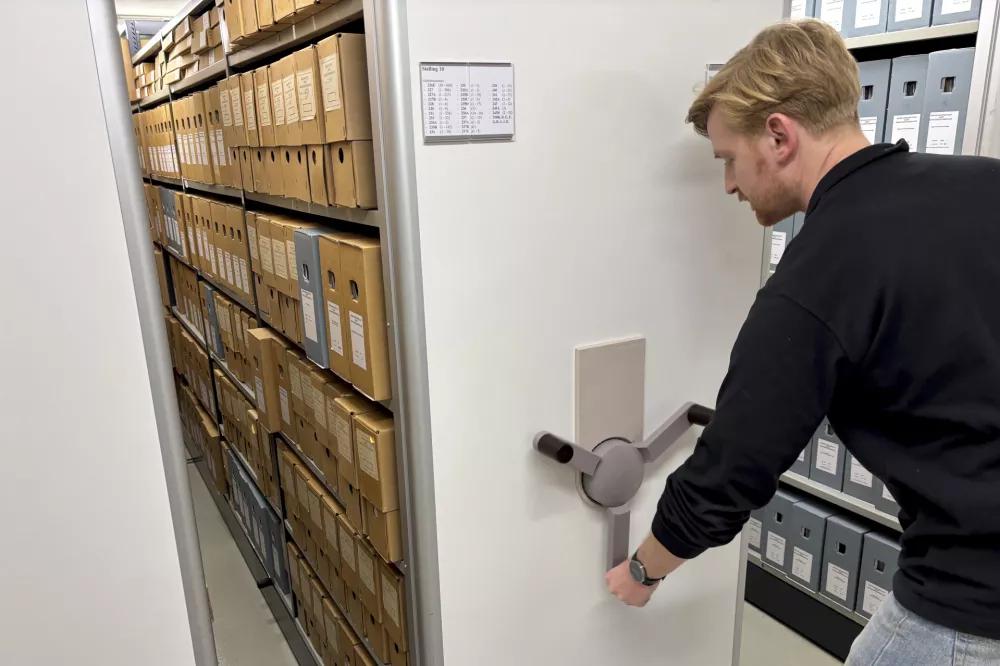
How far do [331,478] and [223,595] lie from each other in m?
1.49

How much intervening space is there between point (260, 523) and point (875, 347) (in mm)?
2413

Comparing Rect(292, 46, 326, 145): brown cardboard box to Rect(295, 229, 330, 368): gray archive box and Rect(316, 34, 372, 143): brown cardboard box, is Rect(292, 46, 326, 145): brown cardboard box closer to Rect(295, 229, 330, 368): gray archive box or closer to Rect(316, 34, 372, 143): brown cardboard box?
Rect(316, 34, 372, 143): brown cardboard box

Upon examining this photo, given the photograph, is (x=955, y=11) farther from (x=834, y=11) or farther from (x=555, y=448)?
(x=555, y=448)

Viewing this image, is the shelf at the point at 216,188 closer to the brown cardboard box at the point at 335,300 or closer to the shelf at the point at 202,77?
the shelf at the point at 202,77

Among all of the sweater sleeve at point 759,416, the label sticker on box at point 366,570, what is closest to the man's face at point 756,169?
the sweater sleeve at point 759,416

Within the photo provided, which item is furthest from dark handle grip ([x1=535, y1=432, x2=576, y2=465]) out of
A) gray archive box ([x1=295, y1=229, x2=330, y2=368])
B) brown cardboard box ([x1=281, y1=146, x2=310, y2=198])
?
brown cardboard box ([x1=281, y1=146, x2=310, y2=198])

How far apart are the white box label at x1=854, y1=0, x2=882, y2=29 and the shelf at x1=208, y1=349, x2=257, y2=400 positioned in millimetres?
2316

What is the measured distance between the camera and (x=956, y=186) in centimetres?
99

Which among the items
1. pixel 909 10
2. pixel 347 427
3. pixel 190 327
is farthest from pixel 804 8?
pixel 190 327

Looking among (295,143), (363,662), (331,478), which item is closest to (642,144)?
(295,143)

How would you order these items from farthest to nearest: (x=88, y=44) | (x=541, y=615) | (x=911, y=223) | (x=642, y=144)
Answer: (x=541, y=615) < (x=642, y=144) < (x=911, y=223) < (x=88, y=44)

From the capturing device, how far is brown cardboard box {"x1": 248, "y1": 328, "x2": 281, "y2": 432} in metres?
2.12

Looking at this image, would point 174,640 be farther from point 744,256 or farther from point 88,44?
point 744,256

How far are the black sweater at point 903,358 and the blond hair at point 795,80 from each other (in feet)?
0.35
